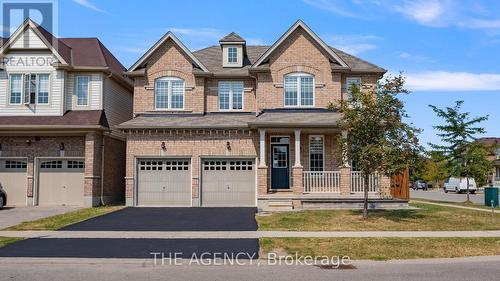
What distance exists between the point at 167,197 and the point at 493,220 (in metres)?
15.0

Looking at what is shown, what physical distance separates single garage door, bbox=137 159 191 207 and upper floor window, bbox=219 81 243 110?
3914 mm

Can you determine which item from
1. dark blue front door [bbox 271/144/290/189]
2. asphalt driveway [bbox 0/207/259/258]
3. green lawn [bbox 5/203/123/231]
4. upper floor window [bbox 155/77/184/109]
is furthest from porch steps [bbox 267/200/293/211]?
upper floor window [bbox 155/77/184/109]

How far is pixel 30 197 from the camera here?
24.1m

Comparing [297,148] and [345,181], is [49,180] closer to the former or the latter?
[297,148]

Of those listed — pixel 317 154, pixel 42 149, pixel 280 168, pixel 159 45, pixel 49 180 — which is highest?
pixel 159 45

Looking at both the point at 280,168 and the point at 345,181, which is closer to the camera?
the point at 345,181

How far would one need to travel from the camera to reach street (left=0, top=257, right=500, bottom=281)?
8.73 meters

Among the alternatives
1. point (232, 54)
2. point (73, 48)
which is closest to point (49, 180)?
point (73, 48)

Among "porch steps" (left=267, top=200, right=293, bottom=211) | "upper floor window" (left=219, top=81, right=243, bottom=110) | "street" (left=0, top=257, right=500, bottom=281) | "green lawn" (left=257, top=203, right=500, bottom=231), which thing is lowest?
"street" (left=0, top=257, right=500, bottom=281)

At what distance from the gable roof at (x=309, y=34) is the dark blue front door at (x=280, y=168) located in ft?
15.1

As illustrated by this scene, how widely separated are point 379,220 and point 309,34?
1164 cm

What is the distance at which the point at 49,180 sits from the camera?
2445cm

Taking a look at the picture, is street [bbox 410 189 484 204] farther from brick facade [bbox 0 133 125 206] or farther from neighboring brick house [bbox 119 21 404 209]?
brick facade [bbox 0 133 125 206]

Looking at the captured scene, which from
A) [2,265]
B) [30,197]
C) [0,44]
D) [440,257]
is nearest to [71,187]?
[30,197]
